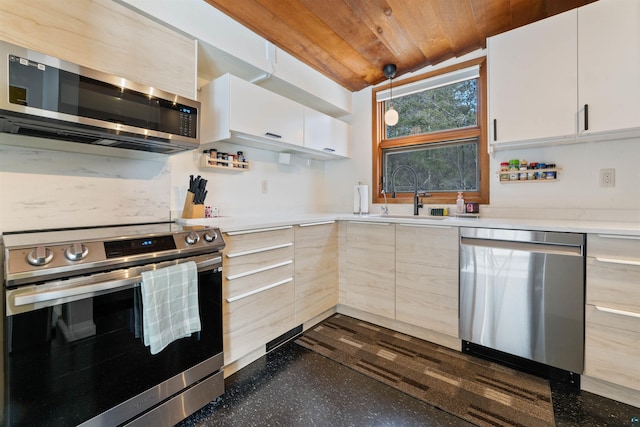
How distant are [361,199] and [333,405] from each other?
1.81 meters

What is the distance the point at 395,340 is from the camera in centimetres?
213

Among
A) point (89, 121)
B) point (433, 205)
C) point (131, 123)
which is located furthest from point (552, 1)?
point (89, 121)

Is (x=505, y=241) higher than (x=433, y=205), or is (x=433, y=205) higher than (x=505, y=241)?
(x=433, y=205)

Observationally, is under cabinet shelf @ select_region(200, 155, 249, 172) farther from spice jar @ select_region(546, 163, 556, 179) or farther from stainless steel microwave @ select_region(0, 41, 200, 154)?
spice jar @ select_region(546, 163, 556, 179)

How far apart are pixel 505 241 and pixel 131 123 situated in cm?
216

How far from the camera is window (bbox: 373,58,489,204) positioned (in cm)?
244

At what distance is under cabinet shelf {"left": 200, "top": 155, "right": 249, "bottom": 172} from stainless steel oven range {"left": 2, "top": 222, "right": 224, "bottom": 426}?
81 centimetres

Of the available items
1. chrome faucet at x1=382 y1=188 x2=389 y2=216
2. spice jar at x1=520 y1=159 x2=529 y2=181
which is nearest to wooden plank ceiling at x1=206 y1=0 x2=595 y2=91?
spice jar at x1=520 y1=159 x2=529 y2=181

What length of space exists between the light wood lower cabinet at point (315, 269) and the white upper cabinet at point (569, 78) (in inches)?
56.9

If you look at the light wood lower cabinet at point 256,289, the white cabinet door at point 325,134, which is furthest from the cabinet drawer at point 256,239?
the white cabinet door at point 325,134

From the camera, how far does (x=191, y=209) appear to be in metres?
1.88

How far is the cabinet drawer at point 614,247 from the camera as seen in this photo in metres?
1.39

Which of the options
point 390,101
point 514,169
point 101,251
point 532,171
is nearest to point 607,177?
point 532,171

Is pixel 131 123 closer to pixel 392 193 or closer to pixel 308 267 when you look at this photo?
pixel 308 267
